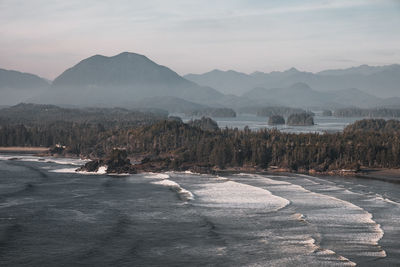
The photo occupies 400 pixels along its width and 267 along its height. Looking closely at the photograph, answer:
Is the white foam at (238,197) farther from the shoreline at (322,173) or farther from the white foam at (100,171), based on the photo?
the white foam at (100,171)

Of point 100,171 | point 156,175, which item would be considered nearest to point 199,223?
point 156,175

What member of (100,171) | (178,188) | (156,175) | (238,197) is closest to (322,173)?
(156,175)

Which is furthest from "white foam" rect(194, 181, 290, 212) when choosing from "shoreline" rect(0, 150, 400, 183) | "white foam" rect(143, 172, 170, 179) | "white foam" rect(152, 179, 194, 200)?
"shoreline" rect(0, 150, 400, 183)

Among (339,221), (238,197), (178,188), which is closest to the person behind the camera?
(339,221)

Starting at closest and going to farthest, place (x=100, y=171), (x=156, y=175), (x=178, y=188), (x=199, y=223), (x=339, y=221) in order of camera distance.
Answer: (x=199, y=223) → (x=339, y=221) → (x=178, y=188) → (x=156, y=175) → (x=100, y=171)

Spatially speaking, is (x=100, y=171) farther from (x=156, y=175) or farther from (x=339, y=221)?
(x=339, y=221)

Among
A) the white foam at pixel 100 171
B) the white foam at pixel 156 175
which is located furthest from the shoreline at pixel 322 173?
the white foam at pixel 156 175

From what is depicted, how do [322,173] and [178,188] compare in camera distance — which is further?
[322,173]

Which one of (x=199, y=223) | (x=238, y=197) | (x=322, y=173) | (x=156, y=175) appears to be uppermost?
(x=322, y=173)

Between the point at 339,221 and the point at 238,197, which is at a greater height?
the point at 339,221
